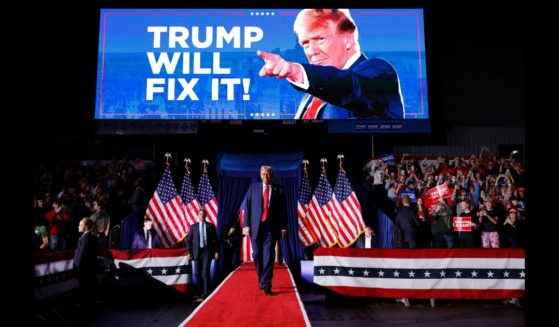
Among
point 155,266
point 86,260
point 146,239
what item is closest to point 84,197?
point 146,239

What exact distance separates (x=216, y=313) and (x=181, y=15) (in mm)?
11708

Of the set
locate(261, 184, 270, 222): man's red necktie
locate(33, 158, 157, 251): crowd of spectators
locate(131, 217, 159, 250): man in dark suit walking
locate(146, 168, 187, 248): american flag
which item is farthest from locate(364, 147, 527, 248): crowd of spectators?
locate(33, 158, 157, 251): crowd of spectators

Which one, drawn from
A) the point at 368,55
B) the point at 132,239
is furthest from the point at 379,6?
the point at 132,239

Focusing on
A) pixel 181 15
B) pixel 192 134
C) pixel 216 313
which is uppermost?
pixel 181 15

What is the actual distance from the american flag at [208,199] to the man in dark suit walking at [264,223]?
612 cm

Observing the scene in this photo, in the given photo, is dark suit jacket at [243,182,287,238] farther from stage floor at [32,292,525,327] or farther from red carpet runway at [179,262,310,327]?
stage floor at [32,292,525,327]

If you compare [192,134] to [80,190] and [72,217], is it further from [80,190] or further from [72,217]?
[72,217]

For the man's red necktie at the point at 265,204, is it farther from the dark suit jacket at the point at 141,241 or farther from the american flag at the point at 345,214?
the dark suit jacket at the point at 141,241

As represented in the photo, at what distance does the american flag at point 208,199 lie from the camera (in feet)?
39.2

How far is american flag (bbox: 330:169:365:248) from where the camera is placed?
10758 millimetres

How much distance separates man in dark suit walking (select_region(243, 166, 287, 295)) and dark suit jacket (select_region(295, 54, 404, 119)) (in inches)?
305

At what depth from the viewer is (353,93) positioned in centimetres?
1357

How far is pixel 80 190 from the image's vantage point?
41.3ft

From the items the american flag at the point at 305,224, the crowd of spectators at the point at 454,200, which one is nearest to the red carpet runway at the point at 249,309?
the crowd of spectators at the point at 454,200
